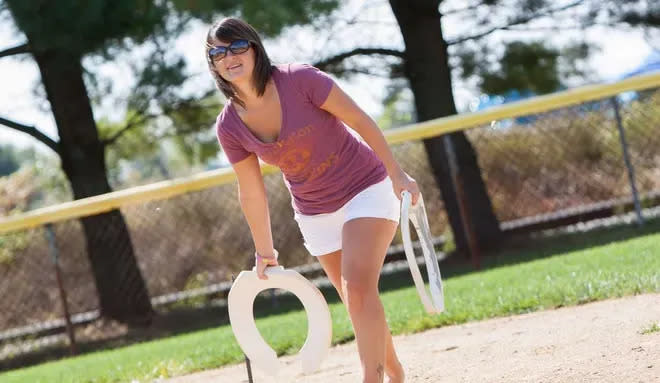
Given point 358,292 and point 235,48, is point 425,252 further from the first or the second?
point 235,48

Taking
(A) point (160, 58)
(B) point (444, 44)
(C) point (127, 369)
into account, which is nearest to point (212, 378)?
(C) point (127, 369)

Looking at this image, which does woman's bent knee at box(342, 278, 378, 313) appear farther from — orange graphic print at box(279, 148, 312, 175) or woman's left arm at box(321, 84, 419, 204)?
orange graphic print at box(279, 148, 312, 175)

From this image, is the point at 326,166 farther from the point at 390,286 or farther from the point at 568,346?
the point at 390,286

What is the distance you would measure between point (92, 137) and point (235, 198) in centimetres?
189

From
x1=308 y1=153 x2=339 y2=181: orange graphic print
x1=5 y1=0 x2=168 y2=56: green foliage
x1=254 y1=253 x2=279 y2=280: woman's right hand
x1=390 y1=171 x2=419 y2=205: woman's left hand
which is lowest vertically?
x1=254 y1=253 x2=279 y2=280: woman's right hand

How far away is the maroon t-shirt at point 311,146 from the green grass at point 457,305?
2781 mm

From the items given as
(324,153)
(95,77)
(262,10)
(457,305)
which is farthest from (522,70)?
(324,153)

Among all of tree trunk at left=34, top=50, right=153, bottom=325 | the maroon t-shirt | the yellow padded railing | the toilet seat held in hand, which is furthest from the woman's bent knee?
tree trunk at left=34, top=50, right=153, bottom=325

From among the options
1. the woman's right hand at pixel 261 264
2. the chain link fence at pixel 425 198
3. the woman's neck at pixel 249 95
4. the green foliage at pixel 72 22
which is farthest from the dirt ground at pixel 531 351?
the chain link fence at pixel 425 198

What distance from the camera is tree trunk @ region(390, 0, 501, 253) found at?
11914 millimetres

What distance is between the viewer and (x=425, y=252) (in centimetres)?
444

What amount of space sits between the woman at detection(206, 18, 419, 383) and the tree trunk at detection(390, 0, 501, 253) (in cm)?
753

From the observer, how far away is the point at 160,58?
1134 cm

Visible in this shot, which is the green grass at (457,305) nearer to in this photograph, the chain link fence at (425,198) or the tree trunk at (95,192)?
the tree trunk at (95,192)
